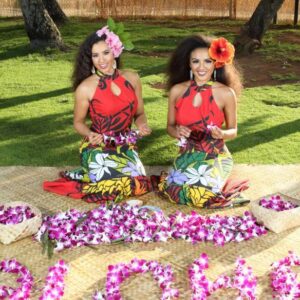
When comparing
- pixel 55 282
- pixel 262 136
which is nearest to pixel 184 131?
pixel 55 282

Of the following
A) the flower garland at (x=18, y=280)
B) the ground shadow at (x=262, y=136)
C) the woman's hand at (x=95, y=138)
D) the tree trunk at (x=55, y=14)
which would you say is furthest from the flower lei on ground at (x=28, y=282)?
the tree trunk at (x=55, y=14)

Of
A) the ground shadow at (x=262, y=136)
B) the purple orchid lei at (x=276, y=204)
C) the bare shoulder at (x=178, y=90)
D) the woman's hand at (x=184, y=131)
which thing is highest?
the bare shoulder at (x=178, y=90)

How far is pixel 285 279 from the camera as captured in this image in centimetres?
301

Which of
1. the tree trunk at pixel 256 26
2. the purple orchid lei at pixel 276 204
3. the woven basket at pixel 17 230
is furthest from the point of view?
the tree trunk at pixel 256 26

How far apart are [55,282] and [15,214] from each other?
0.78m

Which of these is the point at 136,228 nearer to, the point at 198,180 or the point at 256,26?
the point at 198,180

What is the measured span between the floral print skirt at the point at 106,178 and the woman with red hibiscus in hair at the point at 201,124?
23cm

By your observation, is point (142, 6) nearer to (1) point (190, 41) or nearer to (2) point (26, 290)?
(1) point (190, 41)

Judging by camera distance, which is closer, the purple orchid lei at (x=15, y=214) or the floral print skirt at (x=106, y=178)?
the purple orchid lei at (x=15, y=214)

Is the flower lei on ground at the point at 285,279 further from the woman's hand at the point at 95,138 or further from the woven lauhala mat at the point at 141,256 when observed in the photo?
the woman's hand at the point at 95,138

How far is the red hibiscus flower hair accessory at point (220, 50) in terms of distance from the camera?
388cm

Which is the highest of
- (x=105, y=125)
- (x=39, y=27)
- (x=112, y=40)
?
(x=112, y=40)

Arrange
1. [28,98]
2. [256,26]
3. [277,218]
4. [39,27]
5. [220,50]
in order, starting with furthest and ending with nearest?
[39,27], [256,26], [28,98], [220,50], [277,218]

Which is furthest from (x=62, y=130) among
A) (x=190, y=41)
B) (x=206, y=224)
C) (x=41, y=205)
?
(x=206, y=224)
